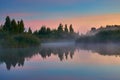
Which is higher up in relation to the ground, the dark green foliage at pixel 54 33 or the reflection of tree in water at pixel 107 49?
the dark green foliage at pixel 54 33

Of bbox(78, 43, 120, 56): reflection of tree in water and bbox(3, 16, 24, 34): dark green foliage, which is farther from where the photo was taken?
bbox(3, 16, 24, 34): dark green foliage

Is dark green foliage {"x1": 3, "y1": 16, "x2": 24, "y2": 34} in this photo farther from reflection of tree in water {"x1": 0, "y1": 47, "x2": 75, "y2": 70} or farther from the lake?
the lake

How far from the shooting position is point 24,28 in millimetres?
54594

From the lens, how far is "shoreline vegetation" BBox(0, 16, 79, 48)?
37.3 meters

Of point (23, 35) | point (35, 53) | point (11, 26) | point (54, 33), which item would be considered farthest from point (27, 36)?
point (54, 33)

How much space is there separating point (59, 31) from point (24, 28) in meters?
19.6

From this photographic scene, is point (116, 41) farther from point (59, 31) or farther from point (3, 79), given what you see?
point (59, 31)

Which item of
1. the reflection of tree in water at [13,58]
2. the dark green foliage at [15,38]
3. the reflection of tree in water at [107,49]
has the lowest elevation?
the reflection of tree in water at [13,58]

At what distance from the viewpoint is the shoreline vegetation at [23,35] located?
37.3 meters

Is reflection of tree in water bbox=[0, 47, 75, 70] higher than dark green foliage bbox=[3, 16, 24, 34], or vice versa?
dark green foliage bbox=[3, 16, 24, 34]

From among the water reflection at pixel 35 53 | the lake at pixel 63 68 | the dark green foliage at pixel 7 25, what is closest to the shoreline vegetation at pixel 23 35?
the dark green foliage at pixel 7 25

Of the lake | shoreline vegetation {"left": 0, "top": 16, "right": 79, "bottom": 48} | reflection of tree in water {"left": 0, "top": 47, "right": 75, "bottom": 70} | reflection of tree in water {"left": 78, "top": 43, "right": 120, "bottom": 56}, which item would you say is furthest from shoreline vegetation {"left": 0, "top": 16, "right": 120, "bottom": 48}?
the lake

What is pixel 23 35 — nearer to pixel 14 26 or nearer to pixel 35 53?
pixel 14 26

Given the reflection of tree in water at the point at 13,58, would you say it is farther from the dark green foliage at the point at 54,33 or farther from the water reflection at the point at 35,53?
the dark green foliage at the point at 54,33
